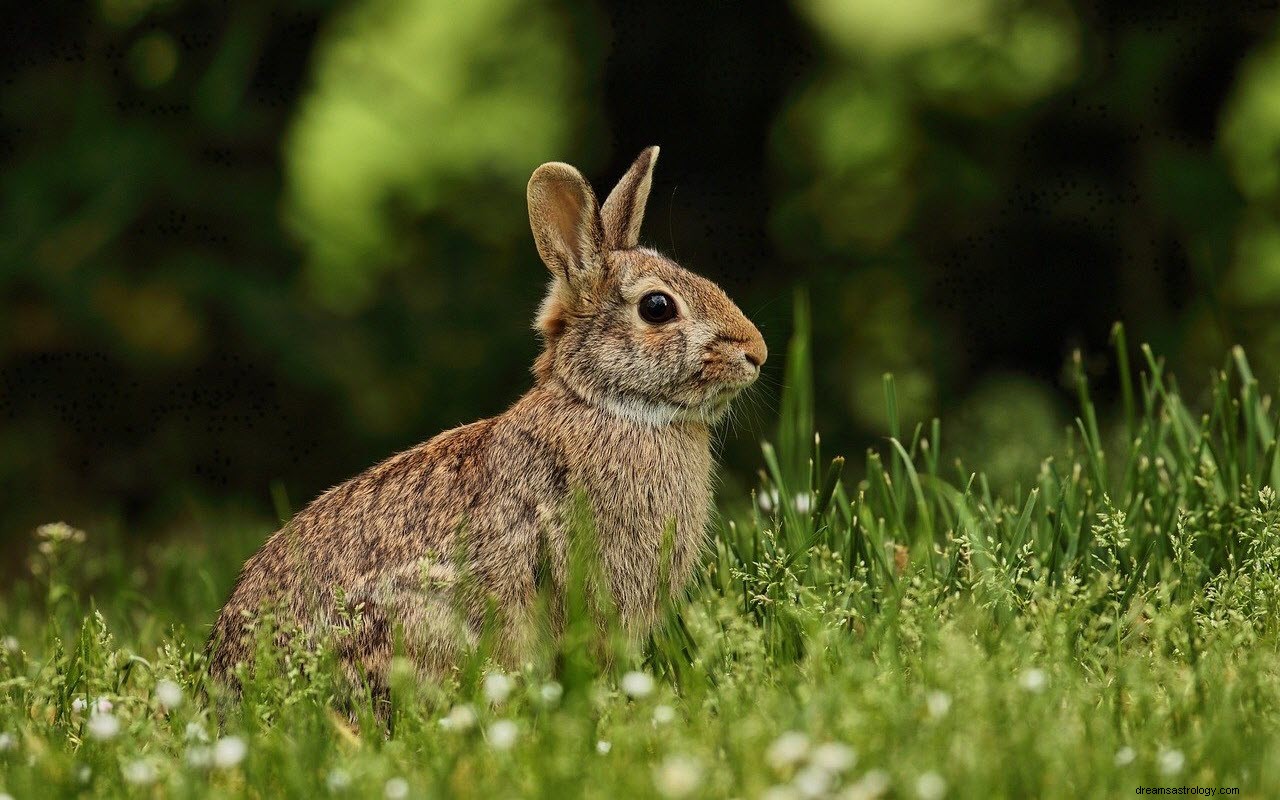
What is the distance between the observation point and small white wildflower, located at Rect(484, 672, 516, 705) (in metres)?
3.04

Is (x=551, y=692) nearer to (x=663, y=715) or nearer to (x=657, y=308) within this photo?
(x=663, y=715)

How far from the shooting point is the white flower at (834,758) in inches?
97.6

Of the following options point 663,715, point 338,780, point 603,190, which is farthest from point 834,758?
point 603,190

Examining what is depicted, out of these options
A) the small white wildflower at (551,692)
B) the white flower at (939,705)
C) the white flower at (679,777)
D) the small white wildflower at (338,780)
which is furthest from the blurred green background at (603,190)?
the white flower at (679,777)

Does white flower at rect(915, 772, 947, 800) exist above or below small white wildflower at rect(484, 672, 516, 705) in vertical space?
above

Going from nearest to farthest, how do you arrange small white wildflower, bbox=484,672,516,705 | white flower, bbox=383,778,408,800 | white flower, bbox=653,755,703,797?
white flower, bbox=653,755,703,797, white flower, bbox=383,778,408,800, small white wildflower, bbox=484,672,516,705

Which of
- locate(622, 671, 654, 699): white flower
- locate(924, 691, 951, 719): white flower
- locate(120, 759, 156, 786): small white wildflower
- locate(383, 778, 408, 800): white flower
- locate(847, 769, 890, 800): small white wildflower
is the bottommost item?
locate(120, 759, 156, 786): small white wildflower

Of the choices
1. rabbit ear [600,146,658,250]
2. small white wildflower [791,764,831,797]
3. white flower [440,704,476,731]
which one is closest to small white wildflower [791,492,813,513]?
rabbit ear [600,146,658,250]

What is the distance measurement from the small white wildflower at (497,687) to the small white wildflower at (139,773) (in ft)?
2.15

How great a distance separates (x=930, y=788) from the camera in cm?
245

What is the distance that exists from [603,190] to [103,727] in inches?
162

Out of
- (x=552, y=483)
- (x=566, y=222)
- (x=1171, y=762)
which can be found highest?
(x=566, y=222)

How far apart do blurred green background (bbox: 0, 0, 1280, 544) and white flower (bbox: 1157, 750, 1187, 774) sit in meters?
3.65

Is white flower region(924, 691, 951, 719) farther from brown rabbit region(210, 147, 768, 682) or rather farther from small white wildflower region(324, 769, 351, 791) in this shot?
brown rabbit region(210, 147, 768, 682)
